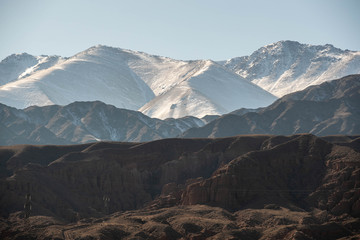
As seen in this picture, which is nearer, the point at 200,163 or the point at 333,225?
the point at 333,225

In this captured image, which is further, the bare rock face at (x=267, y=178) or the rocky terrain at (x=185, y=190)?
the bare rock face at (x=267, y=178)

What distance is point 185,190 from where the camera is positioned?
407 feet

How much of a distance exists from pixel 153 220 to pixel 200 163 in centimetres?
4261

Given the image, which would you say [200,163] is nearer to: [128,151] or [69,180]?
[128,151]

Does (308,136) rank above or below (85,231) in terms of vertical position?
above

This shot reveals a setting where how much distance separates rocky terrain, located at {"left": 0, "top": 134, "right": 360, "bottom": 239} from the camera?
102 meters

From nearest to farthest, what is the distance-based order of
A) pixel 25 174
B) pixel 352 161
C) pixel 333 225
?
pixel 333 225, pixel 352 161, pixel 25 174

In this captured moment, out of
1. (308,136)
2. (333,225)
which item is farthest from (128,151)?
(333,225)

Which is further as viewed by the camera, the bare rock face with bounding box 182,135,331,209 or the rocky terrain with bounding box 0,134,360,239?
the bare rock face with bounding box 182,135,331,209

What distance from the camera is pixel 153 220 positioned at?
349 ft

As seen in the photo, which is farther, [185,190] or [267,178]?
[267,178]

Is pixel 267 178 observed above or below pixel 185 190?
above

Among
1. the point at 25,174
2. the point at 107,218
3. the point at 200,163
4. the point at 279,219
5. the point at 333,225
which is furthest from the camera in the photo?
the point at 200,163

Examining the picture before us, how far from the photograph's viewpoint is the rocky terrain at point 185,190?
102m
